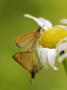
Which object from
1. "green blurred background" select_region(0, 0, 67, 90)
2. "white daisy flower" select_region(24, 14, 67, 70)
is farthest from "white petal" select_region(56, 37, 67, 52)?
"green blurred background" select_region(0, 0, 67, 90)

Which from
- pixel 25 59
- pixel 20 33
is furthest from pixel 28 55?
pixel 20 33

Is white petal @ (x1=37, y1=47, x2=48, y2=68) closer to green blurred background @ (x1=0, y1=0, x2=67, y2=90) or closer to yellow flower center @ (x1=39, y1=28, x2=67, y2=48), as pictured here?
yellow flower center @ (x1=39, y1=28, x2=67, y2=48)

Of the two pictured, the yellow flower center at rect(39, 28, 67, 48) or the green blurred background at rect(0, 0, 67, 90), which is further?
the green blurred background at rect(0, 0, 67, 90)

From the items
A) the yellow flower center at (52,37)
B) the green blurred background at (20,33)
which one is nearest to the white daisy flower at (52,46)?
the yellow flower center at (52,37)

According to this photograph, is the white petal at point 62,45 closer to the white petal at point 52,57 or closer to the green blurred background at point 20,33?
the white petal at point 52,57

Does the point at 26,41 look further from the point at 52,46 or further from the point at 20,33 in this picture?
the point at 20,33
